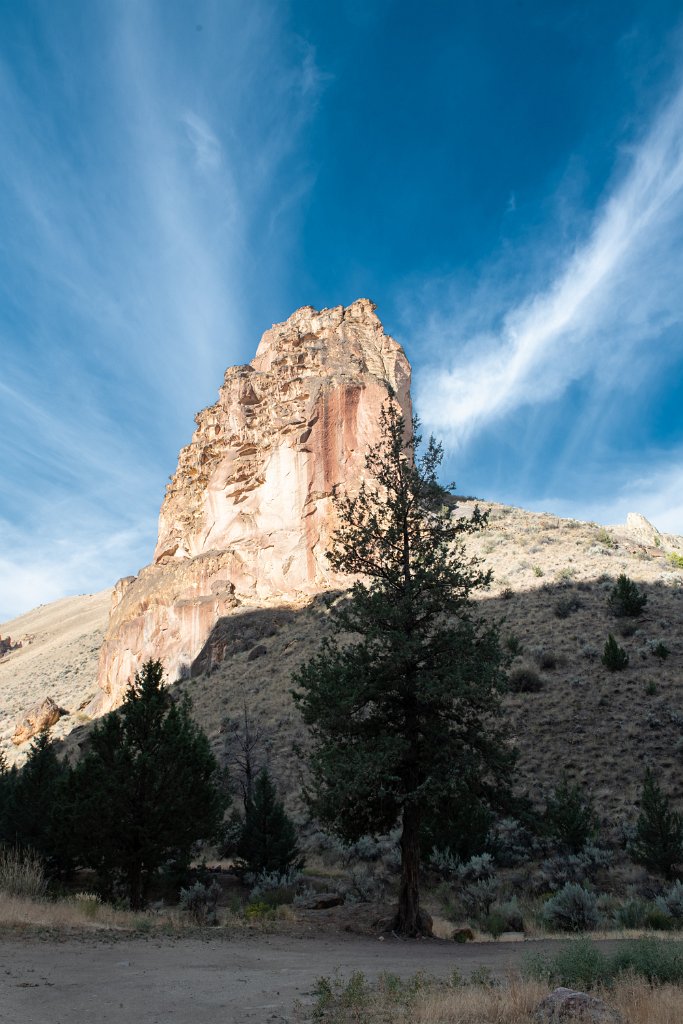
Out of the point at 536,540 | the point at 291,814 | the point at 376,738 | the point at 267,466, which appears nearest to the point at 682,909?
the point at 376,738

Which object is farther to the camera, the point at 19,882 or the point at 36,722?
the point at 36,722

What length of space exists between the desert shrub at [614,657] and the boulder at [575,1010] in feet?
72.3

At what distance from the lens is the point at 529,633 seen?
29078 mm

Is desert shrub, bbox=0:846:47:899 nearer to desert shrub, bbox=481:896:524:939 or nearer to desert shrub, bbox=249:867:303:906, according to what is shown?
desert shrub, bbox=249:867:303:906

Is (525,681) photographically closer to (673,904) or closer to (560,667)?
(560,667)

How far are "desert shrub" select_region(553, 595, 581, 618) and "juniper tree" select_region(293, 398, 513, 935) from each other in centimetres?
1908

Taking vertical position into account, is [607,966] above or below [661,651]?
below

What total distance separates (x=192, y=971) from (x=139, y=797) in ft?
25.3

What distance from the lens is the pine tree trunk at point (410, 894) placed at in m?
11.1

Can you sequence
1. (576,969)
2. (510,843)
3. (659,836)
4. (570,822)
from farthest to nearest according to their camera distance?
(510,843) < (570,822) < (659,836) < (576,969)

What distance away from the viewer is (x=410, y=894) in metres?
11.2

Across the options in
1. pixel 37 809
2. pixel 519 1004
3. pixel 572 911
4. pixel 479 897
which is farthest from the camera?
pixel 37 809

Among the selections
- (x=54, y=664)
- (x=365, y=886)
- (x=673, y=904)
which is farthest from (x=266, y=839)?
(x=54, y=664)

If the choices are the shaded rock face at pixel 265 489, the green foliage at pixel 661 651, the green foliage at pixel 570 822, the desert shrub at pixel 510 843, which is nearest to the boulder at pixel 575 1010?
the green foliage at pixel 570 822
